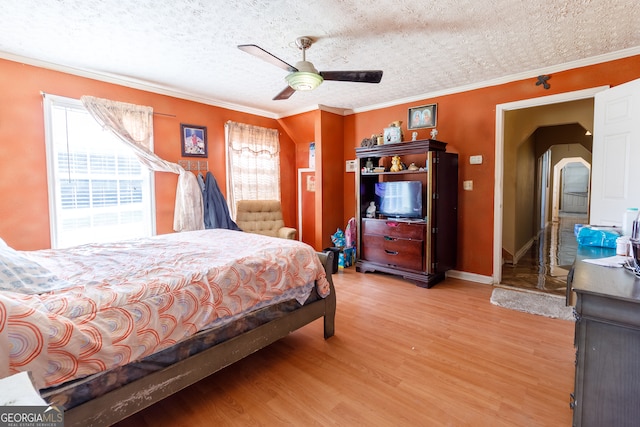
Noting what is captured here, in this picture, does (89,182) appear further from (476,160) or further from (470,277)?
(470,277)

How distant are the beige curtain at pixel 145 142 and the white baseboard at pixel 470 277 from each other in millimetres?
3512

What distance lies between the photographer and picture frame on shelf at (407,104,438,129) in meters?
4.12

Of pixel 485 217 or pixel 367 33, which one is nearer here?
pixel 367 33

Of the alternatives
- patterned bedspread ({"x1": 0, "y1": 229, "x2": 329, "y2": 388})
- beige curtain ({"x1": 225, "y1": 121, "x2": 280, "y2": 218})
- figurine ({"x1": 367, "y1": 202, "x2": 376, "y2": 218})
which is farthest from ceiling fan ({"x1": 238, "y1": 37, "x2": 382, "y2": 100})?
beige curtain ({"x1": 225, "y1": 121, "x2": 280, "y2": 218})

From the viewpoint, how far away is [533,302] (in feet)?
10.3

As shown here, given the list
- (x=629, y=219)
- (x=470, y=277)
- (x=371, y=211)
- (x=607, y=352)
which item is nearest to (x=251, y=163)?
(x=371, y=211)

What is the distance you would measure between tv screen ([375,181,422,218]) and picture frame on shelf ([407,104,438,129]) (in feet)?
2.97

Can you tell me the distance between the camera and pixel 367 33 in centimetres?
249

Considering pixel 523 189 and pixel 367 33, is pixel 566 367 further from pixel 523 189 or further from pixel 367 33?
pixel 523 189

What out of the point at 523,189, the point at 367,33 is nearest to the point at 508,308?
the point at 367,33

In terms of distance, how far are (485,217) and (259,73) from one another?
3225 mm

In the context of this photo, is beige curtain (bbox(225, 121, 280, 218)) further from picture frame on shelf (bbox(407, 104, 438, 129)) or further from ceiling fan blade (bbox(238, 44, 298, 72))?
ceiling fan blade (bbox(238, 44, 298, 72))

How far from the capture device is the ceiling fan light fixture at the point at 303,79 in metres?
2.36

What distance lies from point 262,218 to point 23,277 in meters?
3.26
